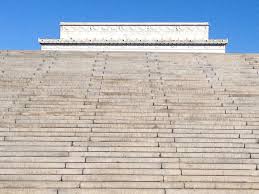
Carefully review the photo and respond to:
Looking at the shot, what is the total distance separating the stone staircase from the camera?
24.8ft

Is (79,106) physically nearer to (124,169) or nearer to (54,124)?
(54,124)

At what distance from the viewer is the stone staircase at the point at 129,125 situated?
298 inches

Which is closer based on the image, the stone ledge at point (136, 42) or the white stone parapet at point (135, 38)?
the stone ledge at point (136, 42)

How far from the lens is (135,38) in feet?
104

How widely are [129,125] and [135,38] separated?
23.0 meters

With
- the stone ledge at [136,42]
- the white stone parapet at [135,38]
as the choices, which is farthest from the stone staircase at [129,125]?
the white stone parapet at [135,38]

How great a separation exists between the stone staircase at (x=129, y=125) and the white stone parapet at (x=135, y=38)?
59.1 ft

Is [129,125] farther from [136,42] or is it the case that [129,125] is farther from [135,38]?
[135,38]

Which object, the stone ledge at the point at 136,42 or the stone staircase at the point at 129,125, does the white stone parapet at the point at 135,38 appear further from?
the stone staircase at the point at 129,125

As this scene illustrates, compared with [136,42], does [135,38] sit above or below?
above

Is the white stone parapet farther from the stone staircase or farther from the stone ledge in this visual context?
the stone staircase

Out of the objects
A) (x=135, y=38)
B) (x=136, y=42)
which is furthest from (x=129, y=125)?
(x=135, y=38)

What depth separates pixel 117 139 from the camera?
877cm

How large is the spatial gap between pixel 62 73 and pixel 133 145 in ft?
13.9
